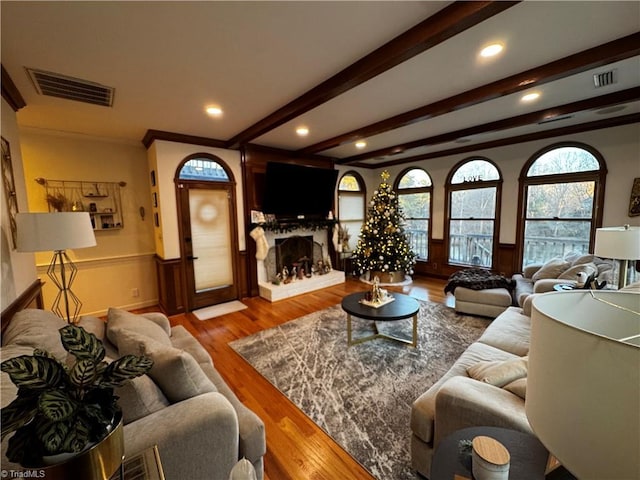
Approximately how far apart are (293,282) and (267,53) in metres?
3.71

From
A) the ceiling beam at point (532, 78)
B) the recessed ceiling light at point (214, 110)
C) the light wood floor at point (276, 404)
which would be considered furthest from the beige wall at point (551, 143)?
the recessed ceiling light at point (214, 110)

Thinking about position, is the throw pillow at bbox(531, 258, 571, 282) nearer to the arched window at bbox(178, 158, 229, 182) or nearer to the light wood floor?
the light wood floor

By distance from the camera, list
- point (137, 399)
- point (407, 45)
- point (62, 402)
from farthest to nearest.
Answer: point (407, 45) → point (137, 399) → point (62, 402)

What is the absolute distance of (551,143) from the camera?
430 cm

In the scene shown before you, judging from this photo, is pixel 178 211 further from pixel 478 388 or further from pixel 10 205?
pixel 478 388

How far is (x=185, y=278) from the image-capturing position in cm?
409

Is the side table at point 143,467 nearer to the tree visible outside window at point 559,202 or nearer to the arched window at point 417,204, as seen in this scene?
the tree visible outside window at point 559,202

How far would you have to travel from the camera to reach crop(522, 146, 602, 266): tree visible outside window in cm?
406

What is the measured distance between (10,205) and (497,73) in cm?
431

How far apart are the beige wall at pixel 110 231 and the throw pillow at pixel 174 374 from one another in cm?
348

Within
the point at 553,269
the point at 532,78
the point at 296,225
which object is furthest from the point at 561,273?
the point at 296,225

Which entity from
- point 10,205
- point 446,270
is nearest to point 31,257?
point 10,205

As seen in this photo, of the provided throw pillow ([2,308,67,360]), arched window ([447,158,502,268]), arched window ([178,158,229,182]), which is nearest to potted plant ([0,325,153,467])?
throw pillow ([2,308,67,360])

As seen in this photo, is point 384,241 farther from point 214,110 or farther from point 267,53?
point 267,53
